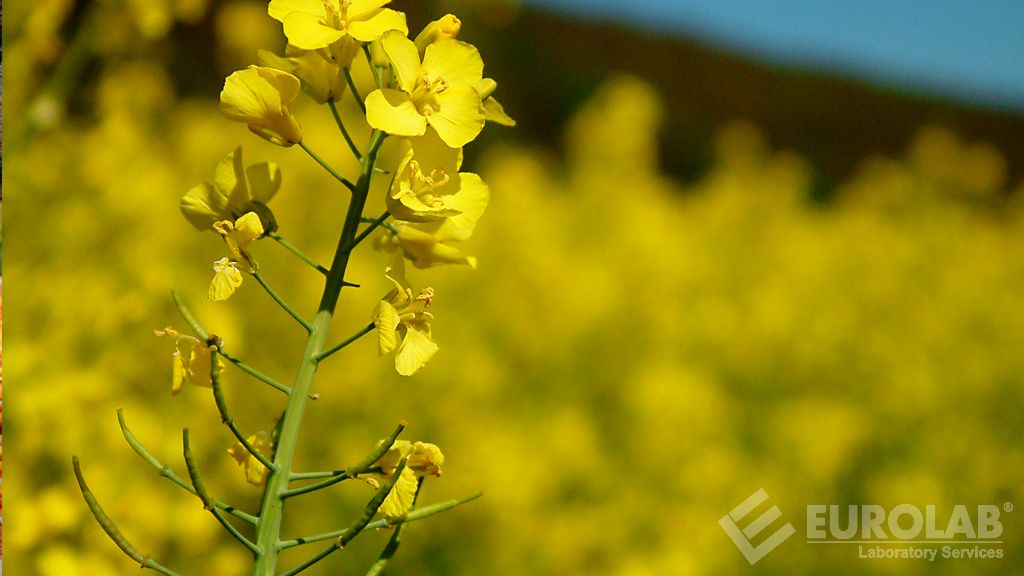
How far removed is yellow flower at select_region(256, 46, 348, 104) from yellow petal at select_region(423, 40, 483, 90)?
0.22ft

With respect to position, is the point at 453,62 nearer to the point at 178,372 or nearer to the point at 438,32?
the point at 438,32

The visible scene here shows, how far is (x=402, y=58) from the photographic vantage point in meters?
0.62

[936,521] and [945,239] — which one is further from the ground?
[945,239]

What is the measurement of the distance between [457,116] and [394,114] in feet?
0.12

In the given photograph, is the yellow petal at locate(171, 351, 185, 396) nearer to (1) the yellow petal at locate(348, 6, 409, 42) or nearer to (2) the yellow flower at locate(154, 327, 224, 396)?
(2) the yellow flower at locate(154, 327, 224, 396)

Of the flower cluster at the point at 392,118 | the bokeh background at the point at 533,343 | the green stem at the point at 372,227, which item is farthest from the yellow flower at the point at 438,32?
the bokeh background at the point at 533,343

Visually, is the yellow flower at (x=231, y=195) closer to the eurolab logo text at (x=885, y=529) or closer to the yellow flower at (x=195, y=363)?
the yellow flower at (x=195, y=363)

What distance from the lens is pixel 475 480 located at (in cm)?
258

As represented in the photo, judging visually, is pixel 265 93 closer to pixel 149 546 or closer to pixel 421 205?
pixel 421 205

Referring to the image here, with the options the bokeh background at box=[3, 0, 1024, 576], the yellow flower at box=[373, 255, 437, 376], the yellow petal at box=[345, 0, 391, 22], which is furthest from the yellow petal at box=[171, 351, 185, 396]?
the bokeh background at box=[3, 0, 1024, 576]

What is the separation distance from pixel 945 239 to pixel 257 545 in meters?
5.58

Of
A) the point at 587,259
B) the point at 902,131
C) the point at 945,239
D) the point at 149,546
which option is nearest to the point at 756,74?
the point at 902,131

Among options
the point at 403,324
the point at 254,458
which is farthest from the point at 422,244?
the point at 254,458

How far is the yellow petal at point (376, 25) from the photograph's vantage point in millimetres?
612
